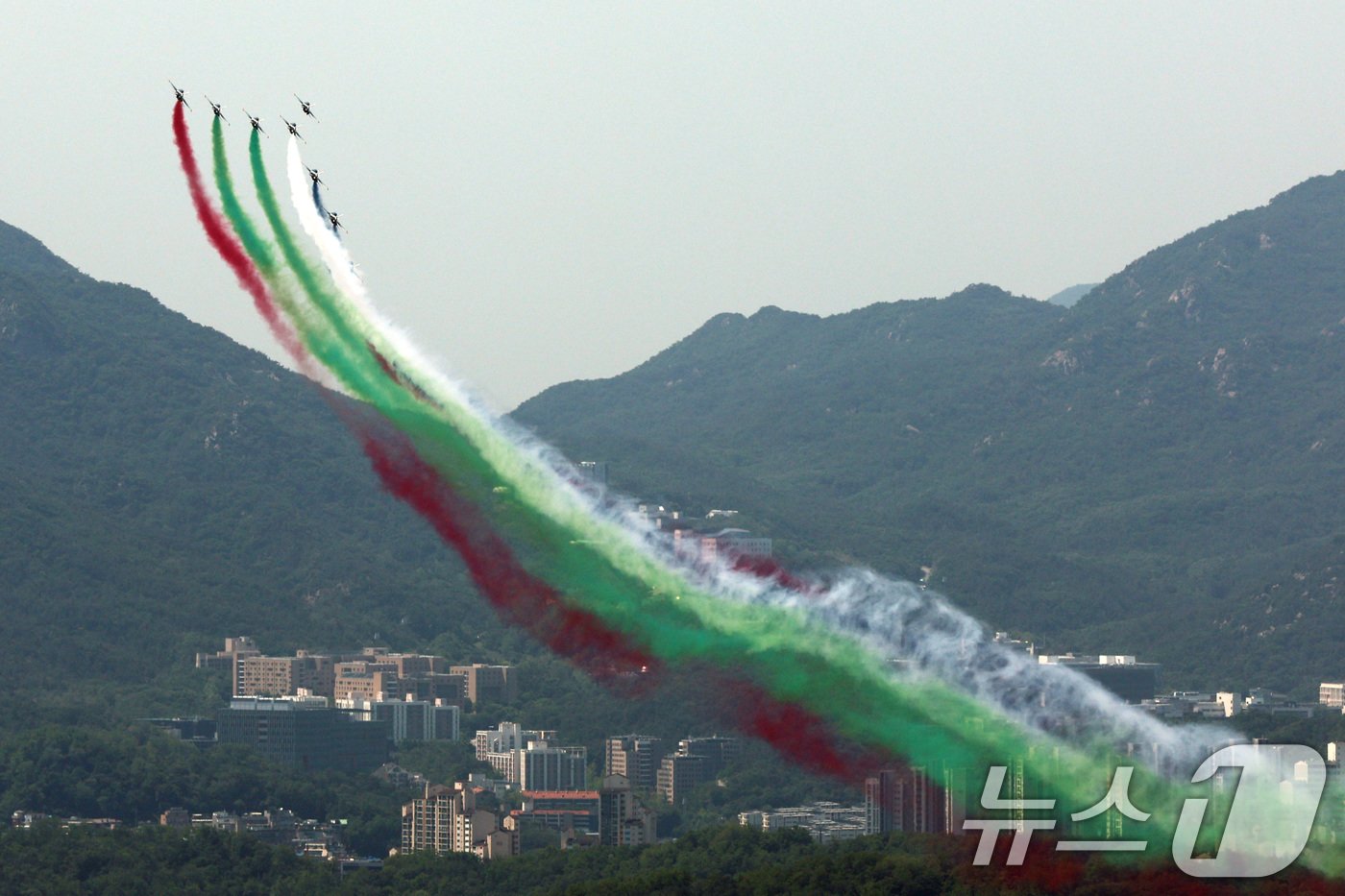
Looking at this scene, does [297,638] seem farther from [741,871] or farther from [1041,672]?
[1041,672]

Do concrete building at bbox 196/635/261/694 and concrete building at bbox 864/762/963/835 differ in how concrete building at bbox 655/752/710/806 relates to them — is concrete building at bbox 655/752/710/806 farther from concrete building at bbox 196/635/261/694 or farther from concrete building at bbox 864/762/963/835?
concrete building at bbox 864/762/963/835

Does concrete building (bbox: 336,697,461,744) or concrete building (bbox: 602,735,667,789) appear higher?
concrete building (bbox: 336,697,461,744)

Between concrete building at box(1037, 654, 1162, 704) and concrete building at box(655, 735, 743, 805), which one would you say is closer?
Answer: concrete building at box(655, 735, 743, 805)

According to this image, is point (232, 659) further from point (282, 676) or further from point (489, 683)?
point (489, 683)

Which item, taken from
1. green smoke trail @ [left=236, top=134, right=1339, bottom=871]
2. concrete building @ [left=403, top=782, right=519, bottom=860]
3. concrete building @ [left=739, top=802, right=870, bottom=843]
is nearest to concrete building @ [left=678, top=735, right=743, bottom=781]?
concrete building @ [left=739, top=802, right=870, bottom=843]

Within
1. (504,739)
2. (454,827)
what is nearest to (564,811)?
(454,827)
